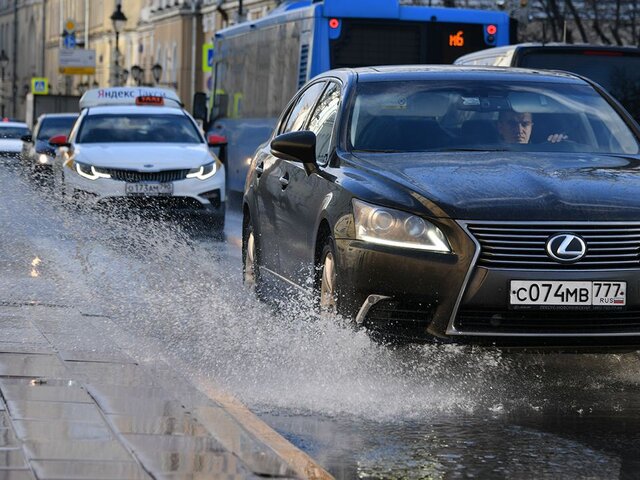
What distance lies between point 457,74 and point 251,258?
2212mm

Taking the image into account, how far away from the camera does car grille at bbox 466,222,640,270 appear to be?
307 inches

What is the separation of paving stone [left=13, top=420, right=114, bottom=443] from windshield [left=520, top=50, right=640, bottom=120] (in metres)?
12.3

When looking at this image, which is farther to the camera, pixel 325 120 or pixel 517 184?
pixel 325 120

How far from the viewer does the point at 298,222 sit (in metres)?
9.52

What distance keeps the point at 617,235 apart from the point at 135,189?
42.0 feet

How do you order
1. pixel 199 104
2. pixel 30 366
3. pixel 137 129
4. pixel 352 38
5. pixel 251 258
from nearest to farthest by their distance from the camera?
pixel 30 366, pixel 251 258, pixel 137 129, pixel 352 38, pixel 199 104

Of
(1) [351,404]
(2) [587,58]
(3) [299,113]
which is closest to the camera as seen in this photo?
(1) [351,404]

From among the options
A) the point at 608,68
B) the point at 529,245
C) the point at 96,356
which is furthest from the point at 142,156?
the point at 529,245

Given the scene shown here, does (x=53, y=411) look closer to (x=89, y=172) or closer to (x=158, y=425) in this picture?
(x=158, y=425)

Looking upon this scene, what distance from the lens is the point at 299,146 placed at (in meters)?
9.48

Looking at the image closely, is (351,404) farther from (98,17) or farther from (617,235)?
(98,17)

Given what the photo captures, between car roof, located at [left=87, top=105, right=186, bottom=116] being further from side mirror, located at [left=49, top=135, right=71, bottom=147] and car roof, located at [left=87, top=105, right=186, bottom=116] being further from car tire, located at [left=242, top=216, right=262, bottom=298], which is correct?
car tire, located at [left=242, top=216, right=262, bottom=298]

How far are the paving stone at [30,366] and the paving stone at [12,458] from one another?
5.88 ft

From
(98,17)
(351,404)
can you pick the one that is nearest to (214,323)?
(351,404)
